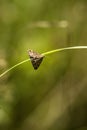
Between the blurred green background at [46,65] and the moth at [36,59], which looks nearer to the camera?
the moth at [36,59]

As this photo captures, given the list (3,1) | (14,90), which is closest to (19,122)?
(14,90)

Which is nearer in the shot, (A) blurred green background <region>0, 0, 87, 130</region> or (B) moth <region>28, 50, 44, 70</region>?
(B) moth <region>28, 50, 44, 70</region>

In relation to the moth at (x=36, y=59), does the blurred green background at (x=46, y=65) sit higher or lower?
higher

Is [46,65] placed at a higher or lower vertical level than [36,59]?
higher

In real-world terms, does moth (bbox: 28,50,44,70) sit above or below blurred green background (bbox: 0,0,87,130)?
below

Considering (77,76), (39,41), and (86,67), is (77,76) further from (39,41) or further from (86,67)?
(39,41)

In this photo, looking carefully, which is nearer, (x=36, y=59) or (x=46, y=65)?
(x=36, y=59)

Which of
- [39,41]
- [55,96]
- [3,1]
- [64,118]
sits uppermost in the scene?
[3,1]

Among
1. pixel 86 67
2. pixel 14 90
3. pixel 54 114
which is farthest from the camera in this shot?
pixel 86 67
